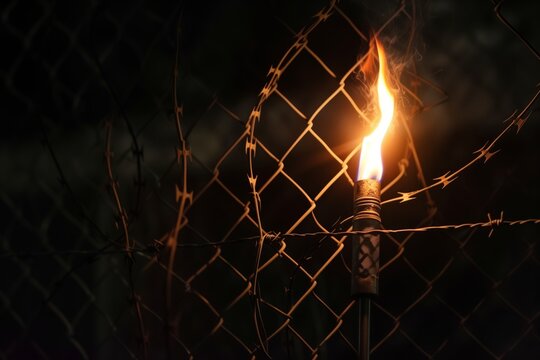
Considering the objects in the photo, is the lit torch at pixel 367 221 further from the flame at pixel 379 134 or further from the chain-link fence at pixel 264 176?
the chain-link fence at pixel 264 176

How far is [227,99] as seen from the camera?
6.58ft

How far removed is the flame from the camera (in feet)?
4.42

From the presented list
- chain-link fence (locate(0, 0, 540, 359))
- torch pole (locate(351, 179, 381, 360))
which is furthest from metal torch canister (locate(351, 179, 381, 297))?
chain-link fence (locate(0, 0, 540, 359))

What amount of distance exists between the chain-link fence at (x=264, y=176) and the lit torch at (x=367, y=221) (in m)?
0.29

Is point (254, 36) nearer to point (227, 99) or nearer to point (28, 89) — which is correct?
point (227, 99)

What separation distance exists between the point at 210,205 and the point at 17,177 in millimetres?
568

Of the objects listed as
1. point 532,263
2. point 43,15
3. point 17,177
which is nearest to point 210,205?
point 17,177

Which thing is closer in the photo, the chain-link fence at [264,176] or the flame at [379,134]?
the flame at [379,134]

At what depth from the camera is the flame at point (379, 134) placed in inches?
53.0

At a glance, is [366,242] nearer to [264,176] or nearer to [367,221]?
[367,221]

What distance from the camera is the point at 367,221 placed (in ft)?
4.17

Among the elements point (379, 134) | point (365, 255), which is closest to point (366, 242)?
point (365, 255)

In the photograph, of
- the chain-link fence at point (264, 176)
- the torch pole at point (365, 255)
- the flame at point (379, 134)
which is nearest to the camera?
the torch pole at point (365, 255)

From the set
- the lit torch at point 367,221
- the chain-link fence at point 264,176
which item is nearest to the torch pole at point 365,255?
the lit torch at point 367,221
